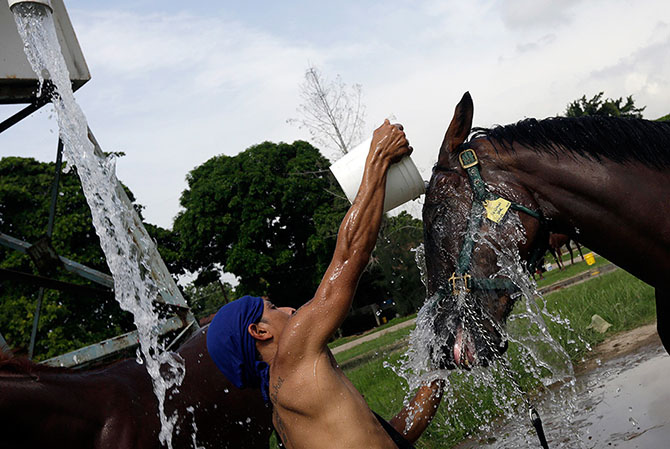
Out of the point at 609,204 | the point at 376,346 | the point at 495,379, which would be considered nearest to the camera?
the point at 609,204

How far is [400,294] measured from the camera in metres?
27.1

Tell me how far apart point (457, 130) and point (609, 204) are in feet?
2.51

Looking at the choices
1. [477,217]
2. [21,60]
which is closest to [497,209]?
[477,217]

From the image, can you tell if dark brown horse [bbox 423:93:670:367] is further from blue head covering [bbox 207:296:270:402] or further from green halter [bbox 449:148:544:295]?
blue head covering [bbox 207:296:270:402]

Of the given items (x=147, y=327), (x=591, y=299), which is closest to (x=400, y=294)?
(x=591, y=299)

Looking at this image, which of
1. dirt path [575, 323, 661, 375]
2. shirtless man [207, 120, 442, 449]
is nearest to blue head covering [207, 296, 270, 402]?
shirtless man [207, 120, 442, 449]

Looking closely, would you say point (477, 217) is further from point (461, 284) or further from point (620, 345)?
point (620, 345)

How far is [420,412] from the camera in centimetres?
315

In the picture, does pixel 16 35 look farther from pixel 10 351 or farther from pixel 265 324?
pixel 265 324

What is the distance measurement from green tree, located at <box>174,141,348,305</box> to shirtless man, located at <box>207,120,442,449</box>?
26799 mm

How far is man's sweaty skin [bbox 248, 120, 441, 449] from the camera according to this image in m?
2.34

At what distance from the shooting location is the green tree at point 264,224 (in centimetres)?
3055

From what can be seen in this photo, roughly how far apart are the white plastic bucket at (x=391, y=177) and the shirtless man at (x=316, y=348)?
14 cm

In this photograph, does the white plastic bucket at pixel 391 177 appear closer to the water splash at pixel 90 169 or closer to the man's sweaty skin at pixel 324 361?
the man's sweaty skin at pixel 324 361
